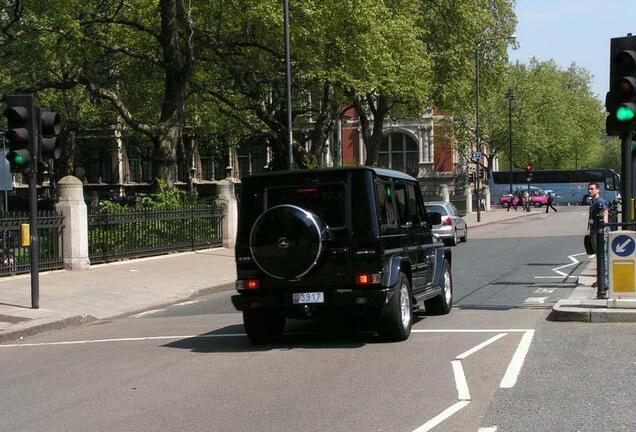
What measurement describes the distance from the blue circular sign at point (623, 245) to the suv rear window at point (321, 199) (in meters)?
4.50

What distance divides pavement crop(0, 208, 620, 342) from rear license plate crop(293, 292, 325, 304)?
12.2 feet

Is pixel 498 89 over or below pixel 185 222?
over

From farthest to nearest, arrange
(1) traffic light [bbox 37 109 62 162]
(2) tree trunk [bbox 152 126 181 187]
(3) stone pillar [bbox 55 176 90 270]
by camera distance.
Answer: (2) tree trunk [bbox 152 126 181 187] → (3) stone pillar [bbox 55 176 90 270] → (1) traffic light [bbox 37 109 62 162]

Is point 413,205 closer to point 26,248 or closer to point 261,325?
point 261,325

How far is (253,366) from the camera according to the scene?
864cm

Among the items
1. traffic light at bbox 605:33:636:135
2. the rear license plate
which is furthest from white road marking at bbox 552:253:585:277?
the rear license plate

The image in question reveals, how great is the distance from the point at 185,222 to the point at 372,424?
787 inches

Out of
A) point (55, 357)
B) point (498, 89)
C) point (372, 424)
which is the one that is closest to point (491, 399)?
point (372, 424)

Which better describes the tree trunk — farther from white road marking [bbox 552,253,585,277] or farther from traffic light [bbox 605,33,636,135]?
traffic light [bbox 605,33,636,135]

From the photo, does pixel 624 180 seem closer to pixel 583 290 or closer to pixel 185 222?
pixel 583 290

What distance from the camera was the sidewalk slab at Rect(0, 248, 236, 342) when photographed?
43.8 ft

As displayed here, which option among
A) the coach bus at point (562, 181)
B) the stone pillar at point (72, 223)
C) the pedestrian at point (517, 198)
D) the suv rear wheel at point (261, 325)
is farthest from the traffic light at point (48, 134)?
the coach bus at point (562, 181)

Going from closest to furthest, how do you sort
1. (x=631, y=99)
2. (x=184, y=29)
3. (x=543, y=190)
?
(x=631, y=99), (x=184, y=29), (x=543, y=190)

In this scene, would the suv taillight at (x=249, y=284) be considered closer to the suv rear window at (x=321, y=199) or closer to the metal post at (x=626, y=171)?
the suv rear window at (x=321, y=199)
